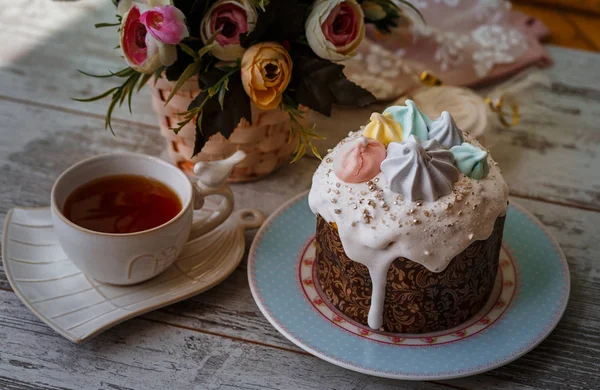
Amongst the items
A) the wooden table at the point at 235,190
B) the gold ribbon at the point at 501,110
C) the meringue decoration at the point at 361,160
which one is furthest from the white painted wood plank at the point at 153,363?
the gold ribbon at the point at 501,110

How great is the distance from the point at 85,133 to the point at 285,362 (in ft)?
→ 2.12

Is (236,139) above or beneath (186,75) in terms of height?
beneath

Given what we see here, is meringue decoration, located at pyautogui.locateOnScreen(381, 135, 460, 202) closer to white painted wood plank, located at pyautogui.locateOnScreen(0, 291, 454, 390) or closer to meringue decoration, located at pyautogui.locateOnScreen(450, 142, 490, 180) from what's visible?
meringue decoration, located at pyautogui.locateOnScreen(450, 142, 490, 180)

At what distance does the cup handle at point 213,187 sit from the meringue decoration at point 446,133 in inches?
10.8

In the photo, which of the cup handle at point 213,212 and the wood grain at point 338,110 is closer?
the cup handle at point 213,212

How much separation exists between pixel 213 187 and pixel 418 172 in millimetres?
315

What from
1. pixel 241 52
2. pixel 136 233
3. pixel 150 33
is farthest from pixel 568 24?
pixel 136 233

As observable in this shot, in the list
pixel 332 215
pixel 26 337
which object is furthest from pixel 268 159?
pixel 26 337

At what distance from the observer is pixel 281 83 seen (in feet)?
3.33

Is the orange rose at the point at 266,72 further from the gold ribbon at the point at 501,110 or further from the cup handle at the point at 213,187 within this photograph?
the gold ribbon at the point at 501,110

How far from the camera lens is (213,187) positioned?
39.9 inches

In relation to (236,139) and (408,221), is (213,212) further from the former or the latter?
(408,221)

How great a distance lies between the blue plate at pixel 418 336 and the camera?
2.86ft

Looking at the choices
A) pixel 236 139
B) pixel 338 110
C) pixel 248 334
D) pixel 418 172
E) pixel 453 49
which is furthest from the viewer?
pixel 453 49
